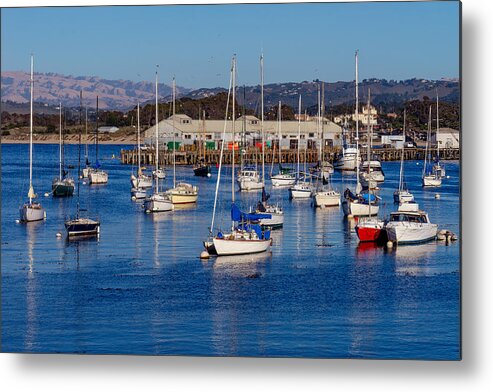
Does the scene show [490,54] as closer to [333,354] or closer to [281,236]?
[333,354]

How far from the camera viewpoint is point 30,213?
20.2m

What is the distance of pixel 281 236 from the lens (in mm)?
18594

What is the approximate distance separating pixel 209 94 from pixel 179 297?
2.57m

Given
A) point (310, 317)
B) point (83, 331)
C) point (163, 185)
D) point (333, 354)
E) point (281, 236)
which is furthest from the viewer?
point (163, 185)

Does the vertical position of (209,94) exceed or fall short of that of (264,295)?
it exceeds it

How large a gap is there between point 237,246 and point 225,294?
3080 millimetres

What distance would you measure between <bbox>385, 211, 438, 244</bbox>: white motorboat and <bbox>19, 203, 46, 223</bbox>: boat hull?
22.0ft

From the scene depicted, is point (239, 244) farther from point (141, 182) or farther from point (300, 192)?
point (141, 182)

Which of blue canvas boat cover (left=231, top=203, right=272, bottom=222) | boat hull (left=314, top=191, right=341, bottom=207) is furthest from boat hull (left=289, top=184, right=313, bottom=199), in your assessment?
blue canvas boat cover (left=231, top=203, right=272, bottom=222)

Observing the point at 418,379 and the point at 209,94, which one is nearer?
the point at 418,379

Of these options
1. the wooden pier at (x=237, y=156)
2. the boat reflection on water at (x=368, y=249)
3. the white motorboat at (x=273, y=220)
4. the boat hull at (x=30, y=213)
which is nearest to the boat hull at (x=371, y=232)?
the boat reflection on water at (x=368, y=249)

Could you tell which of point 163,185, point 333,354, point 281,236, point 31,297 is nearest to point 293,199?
point 163,185

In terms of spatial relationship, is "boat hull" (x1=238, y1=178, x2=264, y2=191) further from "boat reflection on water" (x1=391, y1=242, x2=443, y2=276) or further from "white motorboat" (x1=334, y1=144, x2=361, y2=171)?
"boat reflection on water" (x1=391, y1=242, x2=443, y2=276)

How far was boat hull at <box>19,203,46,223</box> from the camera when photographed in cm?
2005
